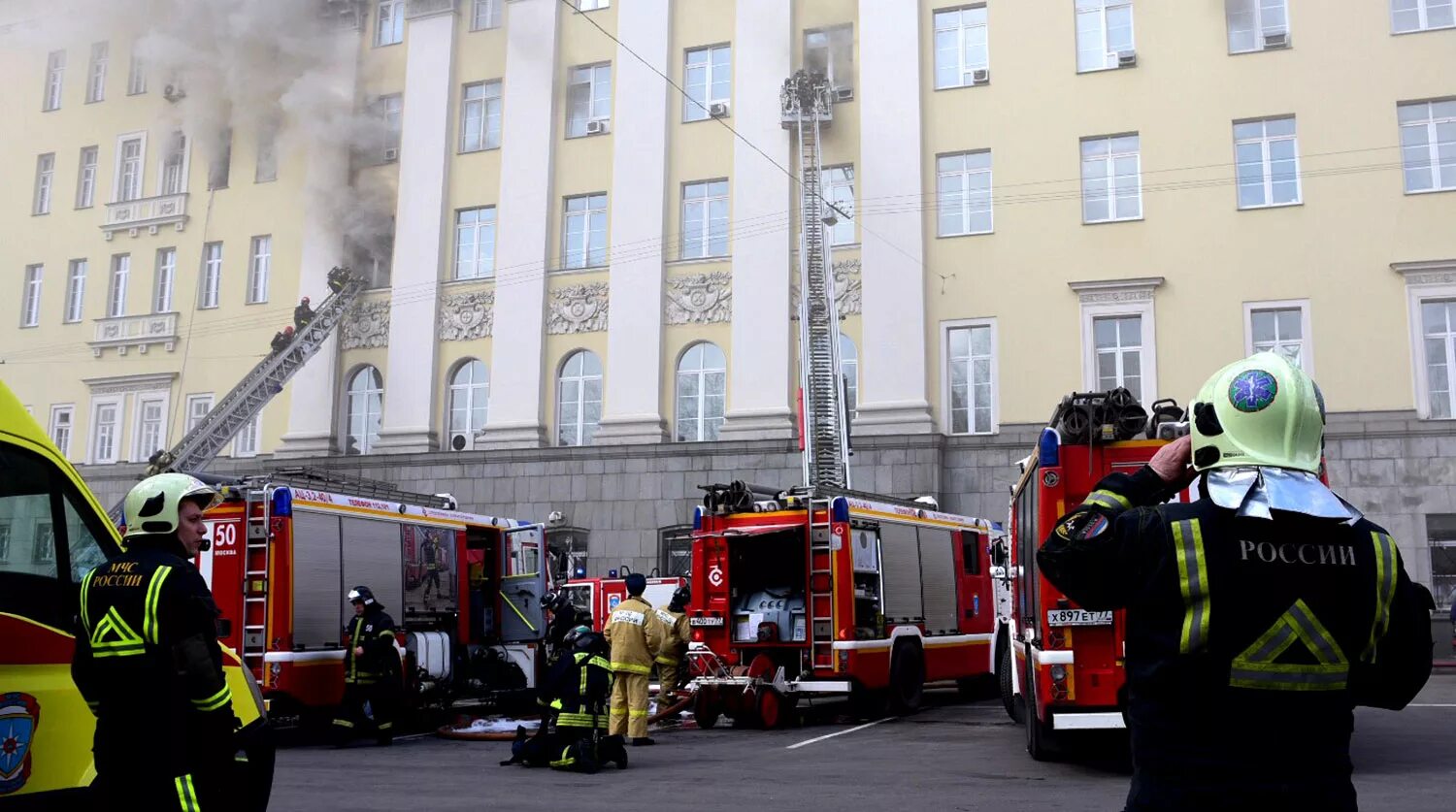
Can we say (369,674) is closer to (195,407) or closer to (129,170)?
(195,407)

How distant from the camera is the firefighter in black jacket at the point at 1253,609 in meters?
2.43

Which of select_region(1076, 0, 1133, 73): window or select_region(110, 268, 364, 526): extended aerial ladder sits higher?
select_region(1076, 0, 1133, 73): window

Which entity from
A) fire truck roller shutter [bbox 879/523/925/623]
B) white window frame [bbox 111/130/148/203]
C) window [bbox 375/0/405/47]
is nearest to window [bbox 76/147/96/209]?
white window frame [bbox 111/130/148/203]

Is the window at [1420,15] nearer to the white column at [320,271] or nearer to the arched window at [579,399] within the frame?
the arched window at [579,399]

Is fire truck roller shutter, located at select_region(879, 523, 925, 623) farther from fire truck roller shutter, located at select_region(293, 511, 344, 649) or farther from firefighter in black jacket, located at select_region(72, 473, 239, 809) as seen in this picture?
firefighter in black jacket, located at select_region(72, 473, 239, 809)

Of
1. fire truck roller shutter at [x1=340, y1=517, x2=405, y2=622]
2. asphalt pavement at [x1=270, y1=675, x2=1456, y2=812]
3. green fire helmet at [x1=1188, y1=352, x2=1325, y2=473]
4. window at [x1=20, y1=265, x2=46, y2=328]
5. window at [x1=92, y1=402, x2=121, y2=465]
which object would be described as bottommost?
asphalt pavement at [x1=270, y1=675, x2=1456, y2=812]

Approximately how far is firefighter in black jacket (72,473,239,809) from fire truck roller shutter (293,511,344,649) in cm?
1002

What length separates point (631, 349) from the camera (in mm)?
27594

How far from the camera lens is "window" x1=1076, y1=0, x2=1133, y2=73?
2542cm

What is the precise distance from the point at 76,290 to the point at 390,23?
11.4m

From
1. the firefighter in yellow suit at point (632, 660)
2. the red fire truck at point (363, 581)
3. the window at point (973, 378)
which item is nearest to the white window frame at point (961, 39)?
the window at point (973, 378)

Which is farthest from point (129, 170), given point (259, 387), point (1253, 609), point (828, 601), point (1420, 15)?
point (1253, 609)

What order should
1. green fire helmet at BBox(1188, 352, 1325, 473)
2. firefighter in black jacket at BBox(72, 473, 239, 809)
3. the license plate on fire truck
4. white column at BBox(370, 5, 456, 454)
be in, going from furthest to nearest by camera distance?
1. white column at BBox(370, 5, 456, 454)
2. the license plate on fire truck
3. firefighter in black jacket at BBox(72, 473, 239, 809)
4. green fire helmet at BBox(1188, 352, 1325, 473)

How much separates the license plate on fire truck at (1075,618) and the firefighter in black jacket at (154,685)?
272 inches
